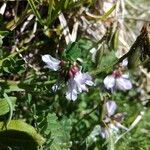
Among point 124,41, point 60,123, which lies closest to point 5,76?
point 60,123

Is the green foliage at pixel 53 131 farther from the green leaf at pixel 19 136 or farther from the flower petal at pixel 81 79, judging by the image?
the flower petal at pixel 81 79

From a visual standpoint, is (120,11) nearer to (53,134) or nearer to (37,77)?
(37,77)

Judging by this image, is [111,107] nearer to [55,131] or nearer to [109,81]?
[109,81]

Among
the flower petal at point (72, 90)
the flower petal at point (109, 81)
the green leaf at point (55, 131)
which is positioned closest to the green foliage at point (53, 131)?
the green leaf at point (55, 131)

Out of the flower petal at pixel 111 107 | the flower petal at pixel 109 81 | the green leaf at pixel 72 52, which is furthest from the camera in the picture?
the flower petal at pixel 111 107

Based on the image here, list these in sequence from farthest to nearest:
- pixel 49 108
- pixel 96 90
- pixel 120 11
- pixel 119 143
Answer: pixel 120 11 < pixel 96 90 < pixel 119 143 < pixel 49 108
